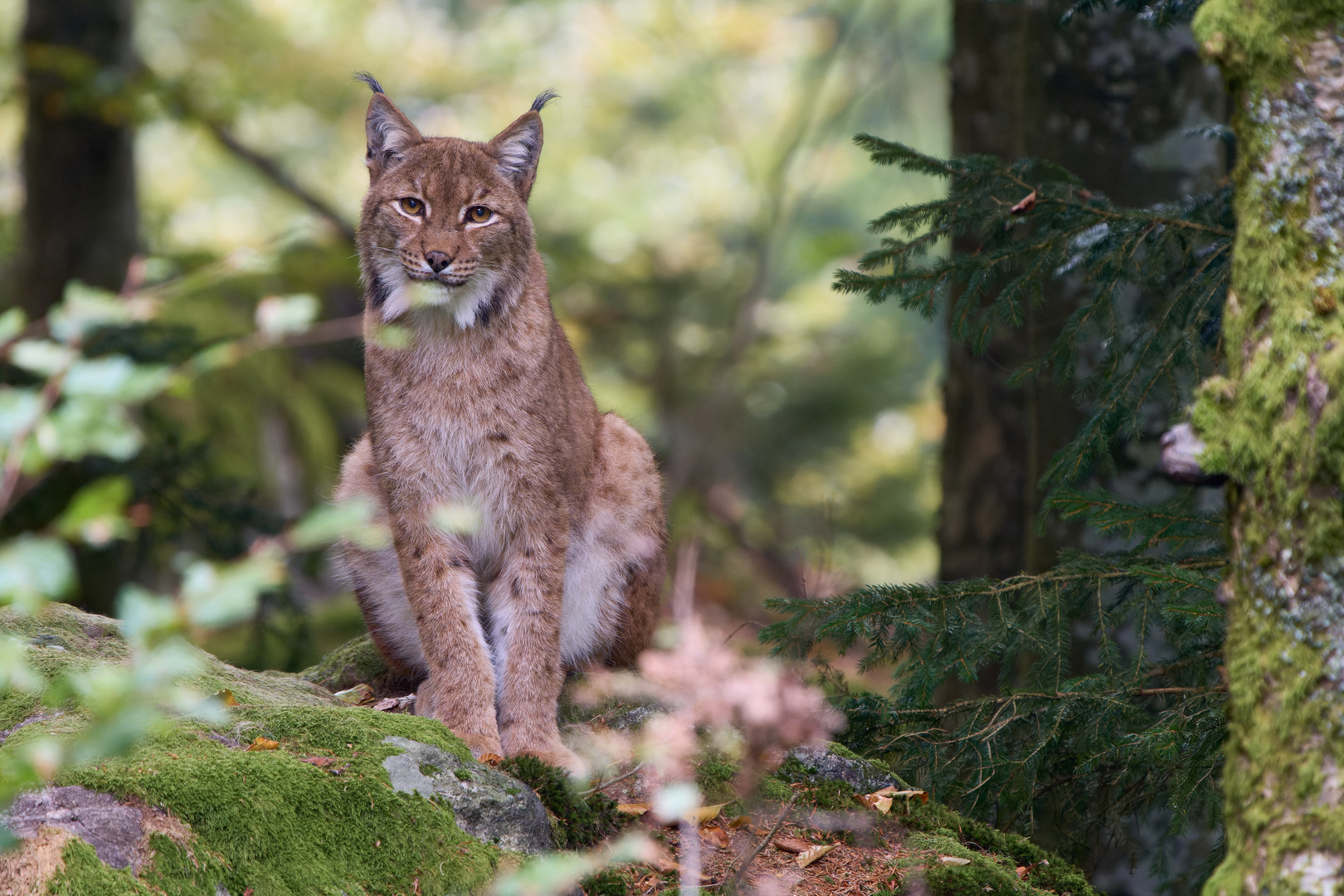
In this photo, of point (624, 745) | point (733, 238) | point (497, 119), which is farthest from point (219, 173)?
point (624, 745)

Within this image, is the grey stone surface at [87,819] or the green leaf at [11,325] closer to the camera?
the green leaf at [11,325]

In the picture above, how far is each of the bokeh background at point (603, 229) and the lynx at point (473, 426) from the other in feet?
11.8

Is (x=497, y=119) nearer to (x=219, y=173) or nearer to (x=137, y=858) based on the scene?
(x=219, y=173)

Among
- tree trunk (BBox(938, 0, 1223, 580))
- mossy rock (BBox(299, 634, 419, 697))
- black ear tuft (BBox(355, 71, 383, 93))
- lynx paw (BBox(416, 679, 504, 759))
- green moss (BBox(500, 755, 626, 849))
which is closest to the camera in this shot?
green moss (BBox(500, 755, 626, 849))

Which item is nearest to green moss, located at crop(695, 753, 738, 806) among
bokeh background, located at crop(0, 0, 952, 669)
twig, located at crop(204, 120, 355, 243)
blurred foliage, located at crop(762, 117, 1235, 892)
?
blurred foliage, located at crop(762, 117, 1235, 892)

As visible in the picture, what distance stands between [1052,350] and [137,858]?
10.5 feet

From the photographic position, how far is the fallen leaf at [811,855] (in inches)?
135

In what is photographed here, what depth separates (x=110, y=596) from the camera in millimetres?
8500

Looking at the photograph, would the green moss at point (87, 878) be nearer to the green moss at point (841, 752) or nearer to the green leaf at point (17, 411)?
the green leaf at point (17, 411)

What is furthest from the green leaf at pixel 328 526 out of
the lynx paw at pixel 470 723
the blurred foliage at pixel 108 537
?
the lynx paw at pixel 470 723

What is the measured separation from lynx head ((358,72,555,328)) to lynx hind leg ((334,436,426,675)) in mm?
706

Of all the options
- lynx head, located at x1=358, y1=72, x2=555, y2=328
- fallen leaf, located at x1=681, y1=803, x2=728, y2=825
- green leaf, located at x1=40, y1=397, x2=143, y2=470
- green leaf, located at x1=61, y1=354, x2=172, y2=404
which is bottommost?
fallen leaf, located at x1=681, y1=803, x2=728, y2=825

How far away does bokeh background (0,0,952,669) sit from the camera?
28.4ft

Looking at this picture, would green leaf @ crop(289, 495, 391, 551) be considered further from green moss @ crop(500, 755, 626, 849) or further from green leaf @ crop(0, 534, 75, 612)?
green moss @ crop(500, 755, 626, 849)
